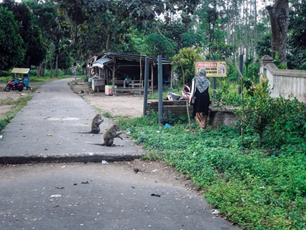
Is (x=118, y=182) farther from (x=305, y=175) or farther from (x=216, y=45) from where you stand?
(x=216, y=45)

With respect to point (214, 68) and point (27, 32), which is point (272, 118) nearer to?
point (214, 68)

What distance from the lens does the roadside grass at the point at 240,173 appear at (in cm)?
413

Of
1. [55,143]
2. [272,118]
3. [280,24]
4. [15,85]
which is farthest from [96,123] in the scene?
[15,85]

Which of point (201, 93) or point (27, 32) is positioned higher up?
point (27, 32)

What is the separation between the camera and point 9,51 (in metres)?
32.2

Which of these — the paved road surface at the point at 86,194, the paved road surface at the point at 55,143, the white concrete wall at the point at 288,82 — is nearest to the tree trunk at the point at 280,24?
the white concrete wall at the point at 288,82

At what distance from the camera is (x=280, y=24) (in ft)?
54.7

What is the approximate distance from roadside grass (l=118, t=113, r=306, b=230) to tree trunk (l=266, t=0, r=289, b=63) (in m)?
9.67

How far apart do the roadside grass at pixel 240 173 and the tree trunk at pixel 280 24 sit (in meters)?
9.67

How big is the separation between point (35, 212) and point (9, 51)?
31000 millimetres

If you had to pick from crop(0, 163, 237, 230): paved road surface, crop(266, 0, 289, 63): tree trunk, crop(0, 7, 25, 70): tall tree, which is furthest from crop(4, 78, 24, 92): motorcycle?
crop(0, 163, 237, 230): paved road surface

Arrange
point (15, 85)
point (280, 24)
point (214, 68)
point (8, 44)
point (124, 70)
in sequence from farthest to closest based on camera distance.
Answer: point (8, 44)
point (124, 70)
point (15, 85)
point (280, 24)
point (214, 68)

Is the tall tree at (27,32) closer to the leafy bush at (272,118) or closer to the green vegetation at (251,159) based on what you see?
the green vegetation at (251,159)

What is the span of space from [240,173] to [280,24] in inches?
511
